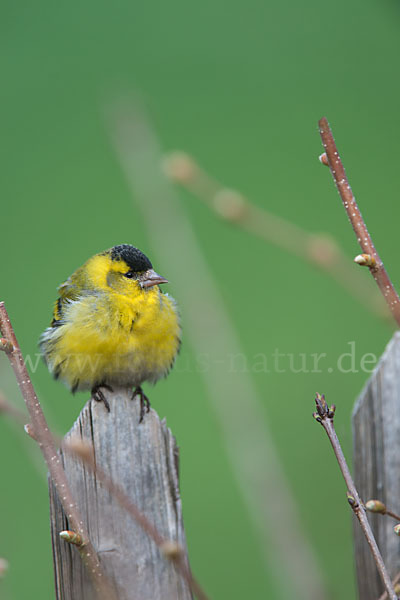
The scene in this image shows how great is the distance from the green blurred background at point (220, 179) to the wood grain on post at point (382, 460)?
3.85 ft

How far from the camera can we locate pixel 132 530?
187cm

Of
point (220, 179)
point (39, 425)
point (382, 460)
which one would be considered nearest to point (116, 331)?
point (382, 460)

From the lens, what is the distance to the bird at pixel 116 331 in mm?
2736

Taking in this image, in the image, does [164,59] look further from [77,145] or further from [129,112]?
[129,112]

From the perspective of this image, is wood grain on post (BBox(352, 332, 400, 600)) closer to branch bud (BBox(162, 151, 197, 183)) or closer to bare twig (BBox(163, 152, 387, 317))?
bare twig (BBox(163, 152, 387, 317))

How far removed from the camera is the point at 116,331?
2.75 meters

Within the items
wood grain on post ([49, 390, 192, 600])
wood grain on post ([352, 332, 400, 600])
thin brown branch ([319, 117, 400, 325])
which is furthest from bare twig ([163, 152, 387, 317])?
wood grain on post ([49, 390, 192, 600])

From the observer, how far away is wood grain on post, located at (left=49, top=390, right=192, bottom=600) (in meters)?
1.86

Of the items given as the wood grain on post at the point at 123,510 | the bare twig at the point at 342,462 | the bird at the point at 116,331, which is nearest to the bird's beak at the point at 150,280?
the bird at the point at 116,331

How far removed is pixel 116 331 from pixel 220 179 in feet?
6.42

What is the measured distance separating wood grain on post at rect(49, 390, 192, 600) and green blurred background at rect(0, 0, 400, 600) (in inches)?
56.4

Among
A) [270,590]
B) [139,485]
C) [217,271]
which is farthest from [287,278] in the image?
[139,485]

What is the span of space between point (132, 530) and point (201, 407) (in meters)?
2.02

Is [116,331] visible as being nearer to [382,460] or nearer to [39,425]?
[382,460]
